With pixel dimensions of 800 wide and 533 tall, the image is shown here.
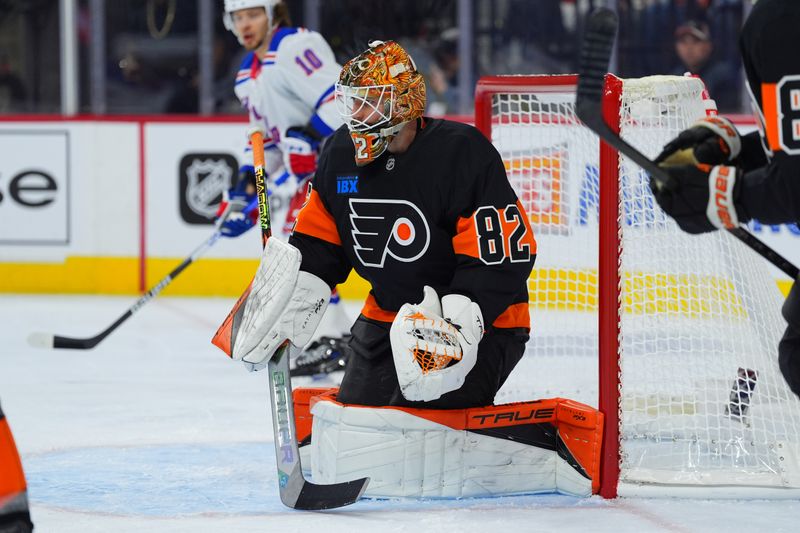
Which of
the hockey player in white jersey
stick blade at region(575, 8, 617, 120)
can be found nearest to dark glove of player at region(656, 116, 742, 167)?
stick blade at region(575, 8, 617, 120)

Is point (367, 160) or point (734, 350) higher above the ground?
point (367, 160)

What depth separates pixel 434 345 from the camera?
2.37m

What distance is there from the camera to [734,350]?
2924 mm

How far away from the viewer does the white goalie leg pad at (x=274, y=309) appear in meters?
2.59

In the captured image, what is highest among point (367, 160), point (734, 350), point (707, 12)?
point (707, 12)

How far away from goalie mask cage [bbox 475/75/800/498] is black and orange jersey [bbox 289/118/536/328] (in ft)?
0.73

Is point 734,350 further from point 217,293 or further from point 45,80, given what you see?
point 45,80

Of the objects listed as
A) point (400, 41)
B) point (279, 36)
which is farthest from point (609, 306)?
point (400, 41)

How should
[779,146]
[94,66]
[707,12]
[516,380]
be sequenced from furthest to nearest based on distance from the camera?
[94,66] < [707,12] < [516,380] < [779,146]

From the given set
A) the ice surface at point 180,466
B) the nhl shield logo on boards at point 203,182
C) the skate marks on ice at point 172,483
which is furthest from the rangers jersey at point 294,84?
the nhl shield logo on boards at point 203,182

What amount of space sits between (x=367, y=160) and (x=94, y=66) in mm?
4233

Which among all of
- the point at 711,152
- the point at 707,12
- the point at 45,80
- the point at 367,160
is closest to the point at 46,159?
the point at 45,80

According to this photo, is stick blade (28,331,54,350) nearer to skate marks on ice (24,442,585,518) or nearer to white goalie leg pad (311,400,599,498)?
skate marks on ice (24,442,585,518)

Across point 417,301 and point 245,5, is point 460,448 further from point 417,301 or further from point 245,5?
point 245,5
